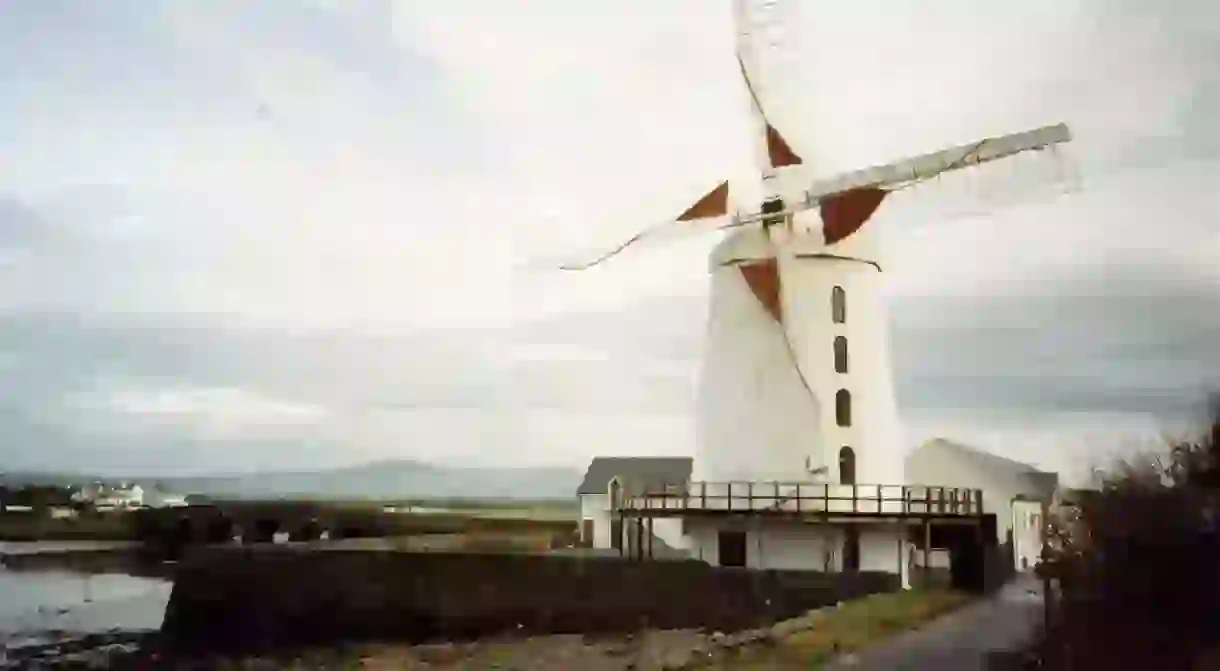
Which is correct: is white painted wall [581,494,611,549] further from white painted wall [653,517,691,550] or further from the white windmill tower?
the white windmill tower

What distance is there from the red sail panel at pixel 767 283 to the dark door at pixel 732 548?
2.23 metres

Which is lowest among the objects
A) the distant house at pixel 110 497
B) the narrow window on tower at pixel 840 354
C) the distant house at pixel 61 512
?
the distant house at pixel 61 512

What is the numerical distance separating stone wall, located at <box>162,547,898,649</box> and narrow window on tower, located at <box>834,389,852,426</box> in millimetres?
1804

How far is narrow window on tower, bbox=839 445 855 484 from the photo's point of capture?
468 inches

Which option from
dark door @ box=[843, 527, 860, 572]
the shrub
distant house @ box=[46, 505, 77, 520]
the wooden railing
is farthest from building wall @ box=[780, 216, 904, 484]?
distant house @ box=[46, 505, 77, 520]

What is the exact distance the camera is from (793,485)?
1153 centimetres

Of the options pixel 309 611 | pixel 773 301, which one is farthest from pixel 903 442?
pixel 309 611

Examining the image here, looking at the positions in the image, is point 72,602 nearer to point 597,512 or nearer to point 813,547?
point 597,512

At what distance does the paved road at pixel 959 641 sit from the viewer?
635 cm

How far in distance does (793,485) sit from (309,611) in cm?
482

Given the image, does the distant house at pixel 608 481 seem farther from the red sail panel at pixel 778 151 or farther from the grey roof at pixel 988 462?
the red sail panel at pixel 778 151

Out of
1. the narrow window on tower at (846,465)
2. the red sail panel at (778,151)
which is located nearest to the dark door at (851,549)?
the narrow window on tower at (846,465)

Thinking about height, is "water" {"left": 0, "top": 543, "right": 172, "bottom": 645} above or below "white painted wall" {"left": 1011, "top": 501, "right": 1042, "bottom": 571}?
below

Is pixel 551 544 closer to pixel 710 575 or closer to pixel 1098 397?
pixel 710 575
